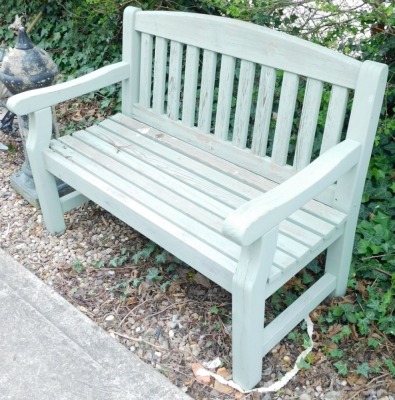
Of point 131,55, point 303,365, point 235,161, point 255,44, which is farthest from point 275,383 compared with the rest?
point 131,55

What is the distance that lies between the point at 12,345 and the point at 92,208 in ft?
3.51

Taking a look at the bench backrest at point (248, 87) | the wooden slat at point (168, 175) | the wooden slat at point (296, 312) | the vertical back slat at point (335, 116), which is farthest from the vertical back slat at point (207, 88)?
the wooden slat at point (296, 312)

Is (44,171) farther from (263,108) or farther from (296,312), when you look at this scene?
(296,312)

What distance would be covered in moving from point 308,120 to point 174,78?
824 millimetres

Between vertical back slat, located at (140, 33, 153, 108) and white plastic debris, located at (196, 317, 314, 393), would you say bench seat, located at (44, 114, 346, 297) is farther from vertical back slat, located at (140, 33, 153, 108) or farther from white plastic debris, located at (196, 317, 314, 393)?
white plastic debris, located at (196, 317, 314, 393)

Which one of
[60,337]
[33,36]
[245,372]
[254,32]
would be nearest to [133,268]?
[60,337]

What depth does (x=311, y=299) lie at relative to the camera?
87.7 inches

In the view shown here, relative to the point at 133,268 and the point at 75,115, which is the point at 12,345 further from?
the point at 75,115

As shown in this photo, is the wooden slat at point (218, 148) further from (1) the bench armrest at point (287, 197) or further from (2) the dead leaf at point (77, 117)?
(2) the dead leaf at point (77, 117)

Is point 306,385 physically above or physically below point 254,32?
below

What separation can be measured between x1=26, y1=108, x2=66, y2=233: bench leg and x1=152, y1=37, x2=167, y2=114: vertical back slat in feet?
1.80

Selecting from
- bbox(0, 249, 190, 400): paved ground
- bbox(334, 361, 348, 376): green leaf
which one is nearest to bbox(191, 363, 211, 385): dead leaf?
bbox(0, 249, 190, 400): paved ground

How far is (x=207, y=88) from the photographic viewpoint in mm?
2504

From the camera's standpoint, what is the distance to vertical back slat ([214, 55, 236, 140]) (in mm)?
2383
